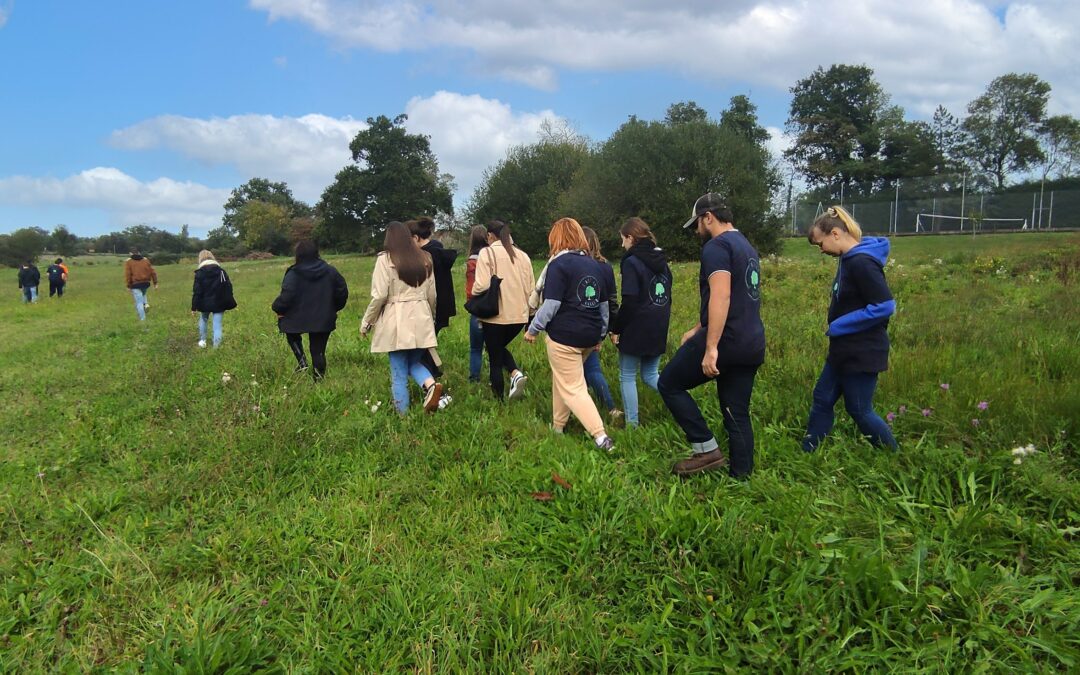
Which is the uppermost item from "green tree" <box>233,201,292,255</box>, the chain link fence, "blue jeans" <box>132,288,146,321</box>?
"green tree" <box>233,201,292,255</box>

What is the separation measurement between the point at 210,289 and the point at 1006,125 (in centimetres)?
6632

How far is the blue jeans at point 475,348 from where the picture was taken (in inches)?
257

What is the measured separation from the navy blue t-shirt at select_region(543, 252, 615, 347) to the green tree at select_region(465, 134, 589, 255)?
36.2 meters

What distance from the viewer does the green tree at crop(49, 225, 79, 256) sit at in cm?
7231

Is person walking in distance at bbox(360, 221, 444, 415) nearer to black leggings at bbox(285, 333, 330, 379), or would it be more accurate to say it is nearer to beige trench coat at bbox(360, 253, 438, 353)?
beige trench coat at bbox(360, 253, 438, 353)

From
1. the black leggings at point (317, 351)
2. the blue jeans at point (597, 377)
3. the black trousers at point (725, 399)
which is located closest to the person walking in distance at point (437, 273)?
the black leggings at point (317, 351)

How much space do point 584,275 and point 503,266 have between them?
126 centimetres

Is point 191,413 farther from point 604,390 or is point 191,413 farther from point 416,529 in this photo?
point 604,390

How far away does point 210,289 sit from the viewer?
9.30m

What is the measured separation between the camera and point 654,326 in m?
4.83

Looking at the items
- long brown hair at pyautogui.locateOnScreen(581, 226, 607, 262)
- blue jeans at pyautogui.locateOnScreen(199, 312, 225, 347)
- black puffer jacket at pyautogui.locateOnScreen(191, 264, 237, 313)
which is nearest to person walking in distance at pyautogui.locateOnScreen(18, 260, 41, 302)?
blue jeans at pyautogui.locateOnScreen(199, 312, 225, 347)

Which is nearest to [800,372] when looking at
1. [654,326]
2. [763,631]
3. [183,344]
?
[654,326]

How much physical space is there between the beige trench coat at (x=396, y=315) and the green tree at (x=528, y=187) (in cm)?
3544

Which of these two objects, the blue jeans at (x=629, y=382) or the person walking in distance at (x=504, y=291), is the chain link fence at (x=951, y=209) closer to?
the person walking in distance at (x=504, y=291)
